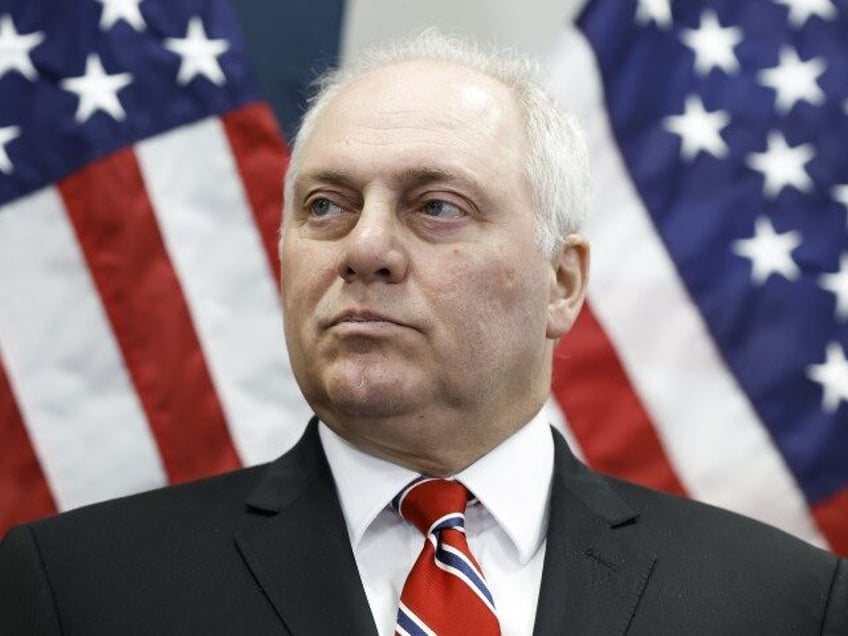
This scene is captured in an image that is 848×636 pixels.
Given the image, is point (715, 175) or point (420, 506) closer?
point (420, 506)

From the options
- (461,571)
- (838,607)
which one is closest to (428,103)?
(461,571)

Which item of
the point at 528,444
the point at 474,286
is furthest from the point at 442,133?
the point at 528,444

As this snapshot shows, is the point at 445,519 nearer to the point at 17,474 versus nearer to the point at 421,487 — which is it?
the point at 421,487

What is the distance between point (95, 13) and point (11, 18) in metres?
0.14

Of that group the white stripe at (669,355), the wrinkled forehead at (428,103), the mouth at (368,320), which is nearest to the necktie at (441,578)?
the mouth at (368,320)

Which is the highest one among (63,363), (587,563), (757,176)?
(757,176)

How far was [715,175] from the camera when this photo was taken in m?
2.52

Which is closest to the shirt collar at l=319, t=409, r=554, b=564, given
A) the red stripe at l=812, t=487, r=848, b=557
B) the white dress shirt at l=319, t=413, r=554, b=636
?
the white dress shirt at l=319, t=413, r=554, b=636

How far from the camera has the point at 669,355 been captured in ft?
8.23

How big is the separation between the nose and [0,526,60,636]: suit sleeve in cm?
53

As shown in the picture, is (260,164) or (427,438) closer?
(427,438)

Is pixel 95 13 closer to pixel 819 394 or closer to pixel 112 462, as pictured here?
pixel 112 462

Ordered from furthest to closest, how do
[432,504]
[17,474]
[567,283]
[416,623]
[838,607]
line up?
[17,474] → [567,283] → [838,607] → [432,504] → [416,623]

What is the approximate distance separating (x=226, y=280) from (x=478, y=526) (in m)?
0.83
